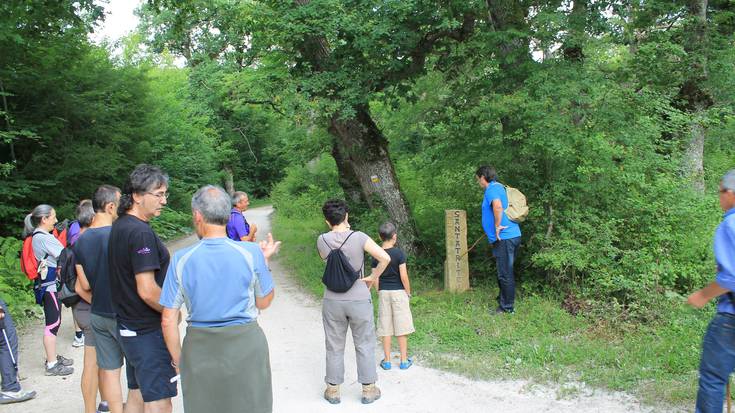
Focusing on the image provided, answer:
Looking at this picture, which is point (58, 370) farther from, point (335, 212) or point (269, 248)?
point (269, 248)

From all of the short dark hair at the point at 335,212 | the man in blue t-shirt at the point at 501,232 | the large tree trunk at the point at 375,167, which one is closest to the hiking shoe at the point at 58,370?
the short dark hair at the point at 335,212

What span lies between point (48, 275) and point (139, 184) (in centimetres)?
309

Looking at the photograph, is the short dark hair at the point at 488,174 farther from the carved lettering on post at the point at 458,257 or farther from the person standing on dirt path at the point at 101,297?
the person standing on dirt path at the point at 101,297

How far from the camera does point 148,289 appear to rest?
3.37m

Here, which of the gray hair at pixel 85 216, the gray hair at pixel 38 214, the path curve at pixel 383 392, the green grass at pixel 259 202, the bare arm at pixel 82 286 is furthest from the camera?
the green grass at pixel 259 202

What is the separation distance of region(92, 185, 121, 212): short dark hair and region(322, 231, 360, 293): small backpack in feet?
6.03

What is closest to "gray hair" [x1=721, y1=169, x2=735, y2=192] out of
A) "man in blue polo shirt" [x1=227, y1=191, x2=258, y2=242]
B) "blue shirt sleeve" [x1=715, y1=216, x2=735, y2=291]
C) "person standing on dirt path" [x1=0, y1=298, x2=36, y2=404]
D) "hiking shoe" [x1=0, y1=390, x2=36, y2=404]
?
"blue shirt sleeve" [x1=715, y1=216, x2=735, y2=291]

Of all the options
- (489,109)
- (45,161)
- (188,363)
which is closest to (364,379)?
(188,363)

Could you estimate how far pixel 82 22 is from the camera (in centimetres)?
948

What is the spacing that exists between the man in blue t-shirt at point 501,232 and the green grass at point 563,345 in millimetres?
266

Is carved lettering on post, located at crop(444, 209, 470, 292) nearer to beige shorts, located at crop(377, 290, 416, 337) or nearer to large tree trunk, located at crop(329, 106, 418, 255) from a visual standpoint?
large tree trunk, located at crop(329, 106, 418, 255)

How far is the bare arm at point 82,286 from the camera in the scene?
434 centimetres

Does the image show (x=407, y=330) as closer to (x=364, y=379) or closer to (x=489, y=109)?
(x=364, y=379)

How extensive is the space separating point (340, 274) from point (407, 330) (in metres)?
1.35
